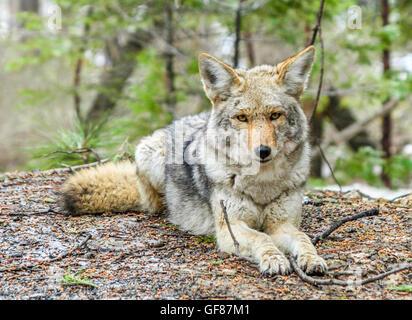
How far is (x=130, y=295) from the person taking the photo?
8.67 ft

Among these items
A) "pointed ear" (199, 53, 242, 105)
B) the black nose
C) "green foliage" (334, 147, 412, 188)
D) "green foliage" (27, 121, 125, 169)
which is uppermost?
"pointed ear" (199, 53, 242, 105)

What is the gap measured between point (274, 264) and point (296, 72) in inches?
70.8

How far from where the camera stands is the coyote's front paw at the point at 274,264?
119 inches

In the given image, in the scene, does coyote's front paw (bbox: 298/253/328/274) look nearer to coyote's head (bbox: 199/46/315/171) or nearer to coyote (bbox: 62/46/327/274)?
coyote (bbox: 62/46/327/274)

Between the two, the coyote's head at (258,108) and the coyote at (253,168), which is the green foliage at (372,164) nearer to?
the coyote at (253,168)

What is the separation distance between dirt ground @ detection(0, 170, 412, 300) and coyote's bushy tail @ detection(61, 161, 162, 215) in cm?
14

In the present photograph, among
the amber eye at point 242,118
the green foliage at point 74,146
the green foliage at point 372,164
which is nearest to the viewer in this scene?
the amber eye at point 242,118

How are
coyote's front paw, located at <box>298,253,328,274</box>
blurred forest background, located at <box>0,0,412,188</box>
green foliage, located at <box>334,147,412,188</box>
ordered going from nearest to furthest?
coyote's front paw, located at <box>298,253,328,274</box>, blurred forest background, located at <box>0,0,412,188</box>, green foliage, located at <box>334,147,412,188</box>

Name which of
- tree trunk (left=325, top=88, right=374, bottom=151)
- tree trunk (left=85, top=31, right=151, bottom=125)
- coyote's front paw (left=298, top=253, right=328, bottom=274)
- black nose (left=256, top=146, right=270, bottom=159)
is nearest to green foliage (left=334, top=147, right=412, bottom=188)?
tree trunk (left=325, top=88, right=374, bottom=151)

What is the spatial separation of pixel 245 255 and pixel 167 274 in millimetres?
730

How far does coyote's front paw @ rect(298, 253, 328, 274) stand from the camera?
9.68 ft

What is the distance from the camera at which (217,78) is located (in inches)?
152

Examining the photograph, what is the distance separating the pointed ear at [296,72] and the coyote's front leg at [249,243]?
1.21 metres

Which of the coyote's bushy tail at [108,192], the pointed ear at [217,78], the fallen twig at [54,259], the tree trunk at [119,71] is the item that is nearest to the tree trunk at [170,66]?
the tree trunk at [119,71]
